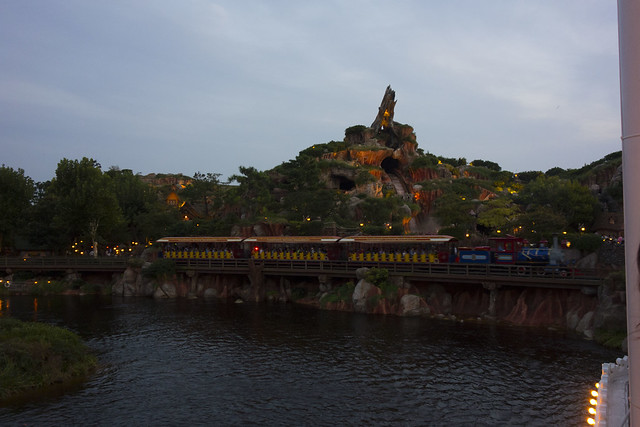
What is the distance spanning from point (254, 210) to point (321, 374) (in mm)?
51065

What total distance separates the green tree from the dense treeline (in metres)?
0.12

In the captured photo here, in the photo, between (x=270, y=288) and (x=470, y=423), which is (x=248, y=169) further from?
(x=470, y=423)

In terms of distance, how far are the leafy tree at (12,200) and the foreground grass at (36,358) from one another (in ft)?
141

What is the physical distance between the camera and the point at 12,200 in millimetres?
63469

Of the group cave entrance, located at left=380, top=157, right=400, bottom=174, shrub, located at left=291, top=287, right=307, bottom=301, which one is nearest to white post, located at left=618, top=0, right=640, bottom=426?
shrub, located at left=291, top=287, right=307, bottom=301

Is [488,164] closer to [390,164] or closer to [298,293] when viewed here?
[390,164]

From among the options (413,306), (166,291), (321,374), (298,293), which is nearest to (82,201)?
(166,291)

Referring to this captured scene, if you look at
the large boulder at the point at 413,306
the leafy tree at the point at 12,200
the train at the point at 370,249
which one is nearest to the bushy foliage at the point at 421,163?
the train at the point at 370,249

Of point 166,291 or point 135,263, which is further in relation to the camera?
point 135,263

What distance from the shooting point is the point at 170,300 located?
154 feet

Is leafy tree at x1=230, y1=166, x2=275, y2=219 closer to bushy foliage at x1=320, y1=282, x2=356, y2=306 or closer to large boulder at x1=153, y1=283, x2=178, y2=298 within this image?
large boulder at x1=153, y1=283, x2=178, y2=298

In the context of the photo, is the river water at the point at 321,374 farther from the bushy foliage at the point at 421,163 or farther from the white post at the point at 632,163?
the bushy foliage at the point at 421,163

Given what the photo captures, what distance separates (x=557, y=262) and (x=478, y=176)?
7644 centimetres

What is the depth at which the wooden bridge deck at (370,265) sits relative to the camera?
32.5 metres
